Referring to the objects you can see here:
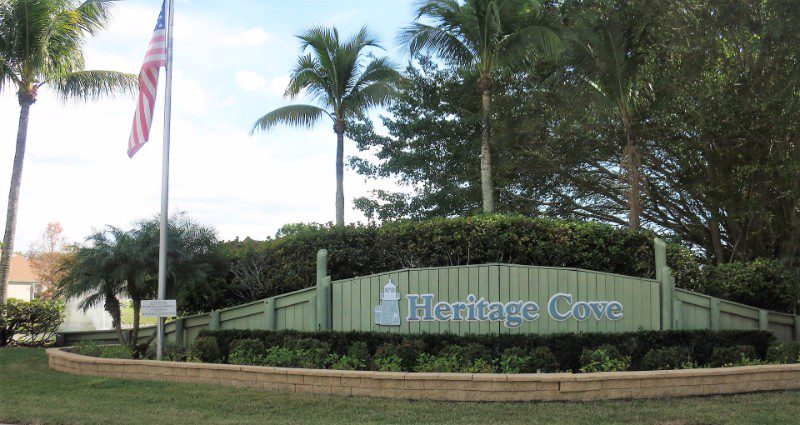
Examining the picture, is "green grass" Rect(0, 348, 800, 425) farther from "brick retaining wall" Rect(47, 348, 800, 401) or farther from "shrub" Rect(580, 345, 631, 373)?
"shrub" Rect(580, 345, 631, 373)

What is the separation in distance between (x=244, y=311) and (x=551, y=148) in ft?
40.9

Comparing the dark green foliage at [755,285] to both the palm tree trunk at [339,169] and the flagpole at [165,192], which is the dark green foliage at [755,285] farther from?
the palm tree trunk at [339,169]

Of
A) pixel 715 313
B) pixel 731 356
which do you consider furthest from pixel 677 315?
pixel 731 356

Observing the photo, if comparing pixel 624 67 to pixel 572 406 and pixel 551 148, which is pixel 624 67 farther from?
pixel 572 406

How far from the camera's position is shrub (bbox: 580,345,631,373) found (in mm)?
9031

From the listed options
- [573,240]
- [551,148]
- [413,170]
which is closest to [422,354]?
[573,240]

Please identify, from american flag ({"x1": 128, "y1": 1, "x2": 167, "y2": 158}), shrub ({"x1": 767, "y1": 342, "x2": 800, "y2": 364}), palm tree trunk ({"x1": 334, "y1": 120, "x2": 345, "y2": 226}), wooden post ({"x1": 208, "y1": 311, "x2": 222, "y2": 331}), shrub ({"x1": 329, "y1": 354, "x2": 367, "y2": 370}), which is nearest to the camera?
shrub ({"x1": 329, "y1": 354, "x2": 367, "y2": 370})

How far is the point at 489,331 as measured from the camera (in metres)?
10.2

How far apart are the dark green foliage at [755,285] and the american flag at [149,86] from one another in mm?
10191

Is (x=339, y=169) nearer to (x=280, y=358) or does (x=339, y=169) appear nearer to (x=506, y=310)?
(x=506, y=310)

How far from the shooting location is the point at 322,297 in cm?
1092

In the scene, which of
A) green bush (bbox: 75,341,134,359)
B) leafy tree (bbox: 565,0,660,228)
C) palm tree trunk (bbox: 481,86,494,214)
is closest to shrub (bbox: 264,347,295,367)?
green bush (bbox: 75,341,134,359)

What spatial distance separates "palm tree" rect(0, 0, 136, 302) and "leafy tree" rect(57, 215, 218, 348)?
609 centimetres

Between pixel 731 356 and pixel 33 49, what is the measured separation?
655 inches
